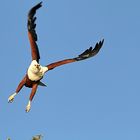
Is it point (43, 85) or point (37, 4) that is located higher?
point (37, 4)

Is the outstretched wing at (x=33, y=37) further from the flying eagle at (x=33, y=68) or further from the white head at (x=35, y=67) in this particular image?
the white head at (x=35, y=67)

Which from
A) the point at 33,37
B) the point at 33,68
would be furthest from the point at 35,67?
the point at 33,37

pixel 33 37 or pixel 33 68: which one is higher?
pixel 33 37

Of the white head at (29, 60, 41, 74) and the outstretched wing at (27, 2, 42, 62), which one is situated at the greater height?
the outstretched wing at (27, 2, 42, 62)

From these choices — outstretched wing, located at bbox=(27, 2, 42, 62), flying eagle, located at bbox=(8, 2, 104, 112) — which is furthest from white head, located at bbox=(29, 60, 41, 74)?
outstretched wing, located at bbox=(27, 2, 42, 62)

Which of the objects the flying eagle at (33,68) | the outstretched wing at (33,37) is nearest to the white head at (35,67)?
the flying eagle at (33,68)

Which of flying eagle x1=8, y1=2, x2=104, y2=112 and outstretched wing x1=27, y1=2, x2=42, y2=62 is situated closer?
flying eagle x1=8, y1=2, x2=104, y2=112

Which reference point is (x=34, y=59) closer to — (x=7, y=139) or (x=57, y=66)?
(x=57, y=66)

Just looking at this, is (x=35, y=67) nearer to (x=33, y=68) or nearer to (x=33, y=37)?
(x=33, y=68)

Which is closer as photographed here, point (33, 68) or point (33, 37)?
point (33, 68)

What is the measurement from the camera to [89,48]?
21.1 meters

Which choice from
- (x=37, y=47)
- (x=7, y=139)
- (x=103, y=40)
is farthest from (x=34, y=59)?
→ (x=7, y=139)

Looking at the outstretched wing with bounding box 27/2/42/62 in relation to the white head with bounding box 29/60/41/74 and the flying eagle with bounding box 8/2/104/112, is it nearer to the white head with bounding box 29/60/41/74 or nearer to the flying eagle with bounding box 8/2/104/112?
the flying eagle with bounding box 8/2/104/112

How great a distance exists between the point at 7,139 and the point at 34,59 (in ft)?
22.6
